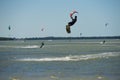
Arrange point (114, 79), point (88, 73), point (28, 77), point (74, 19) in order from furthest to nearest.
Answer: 1. point (88, 73)
2. point (28, 77)
3. point (114, 79)
4. point (74, 19)

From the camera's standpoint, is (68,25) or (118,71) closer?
(68,25)

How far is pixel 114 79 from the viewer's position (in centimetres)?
2936

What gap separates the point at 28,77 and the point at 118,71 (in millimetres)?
7823

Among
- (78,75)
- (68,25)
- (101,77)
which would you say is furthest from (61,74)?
(68,25)

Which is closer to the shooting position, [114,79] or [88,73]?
[114,79]

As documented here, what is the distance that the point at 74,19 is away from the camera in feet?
72.1

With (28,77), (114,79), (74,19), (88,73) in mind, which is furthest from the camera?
(88,73)

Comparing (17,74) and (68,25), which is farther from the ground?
(68,25)

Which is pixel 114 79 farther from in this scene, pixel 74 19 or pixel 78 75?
pixel 74 19

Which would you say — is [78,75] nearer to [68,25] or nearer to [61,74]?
[61,74]

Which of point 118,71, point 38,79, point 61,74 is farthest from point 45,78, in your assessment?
point 118,71

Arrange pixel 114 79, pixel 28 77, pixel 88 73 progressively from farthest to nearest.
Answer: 1. pixel 88 73
2. pixel 28 77
3. pixel 114 79

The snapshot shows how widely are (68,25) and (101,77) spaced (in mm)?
→ 9528

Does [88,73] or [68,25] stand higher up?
[68,25]
